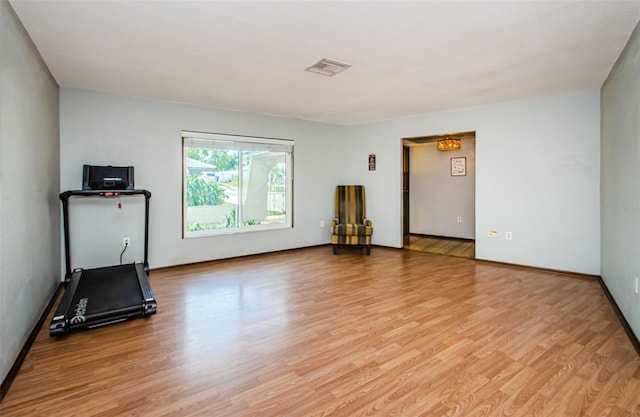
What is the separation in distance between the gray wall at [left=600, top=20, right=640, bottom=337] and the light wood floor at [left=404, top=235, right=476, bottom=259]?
86.3 inches

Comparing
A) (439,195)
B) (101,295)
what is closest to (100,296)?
(101,295)

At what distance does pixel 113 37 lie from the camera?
9.14 feet

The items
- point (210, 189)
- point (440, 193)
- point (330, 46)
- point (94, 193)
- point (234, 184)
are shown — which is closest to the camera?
point (330, 46)

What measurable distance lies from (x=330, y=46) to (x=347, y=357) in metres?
2.48

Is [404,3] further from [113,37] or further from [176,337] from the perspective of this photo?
[176,337]

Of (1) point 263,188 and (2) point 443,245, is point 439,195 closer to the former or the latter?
(2) point 443,245

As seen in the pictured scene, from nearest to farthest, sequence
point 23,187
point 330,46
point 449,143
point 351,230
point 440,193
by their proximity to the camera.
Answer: point 23,187 < point 330,46 < point 351,230 < point 449,143 < point 440,193

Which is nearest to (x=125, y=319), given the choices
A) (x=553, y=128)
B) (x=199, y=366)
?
(x=199, y=366)

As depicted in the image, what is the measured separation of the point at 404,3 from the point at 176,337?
295 centimetres

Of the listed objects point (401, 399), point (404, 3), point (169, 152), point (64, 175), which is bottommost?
point (401, 399)

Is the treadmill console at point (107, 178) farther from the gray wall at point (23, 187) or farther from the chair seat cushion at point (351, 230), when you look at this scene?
the chair seat cushion at point (351, 230)

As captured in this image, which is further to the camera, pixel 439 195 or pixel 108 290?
pixel 439 195

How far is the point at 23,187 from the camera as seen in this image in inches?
103

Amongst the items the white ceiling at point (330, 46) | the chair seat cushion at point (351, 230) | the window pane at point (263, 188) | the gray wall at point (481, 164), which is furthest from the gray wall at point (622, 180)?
the window pane at point (263, 188)
